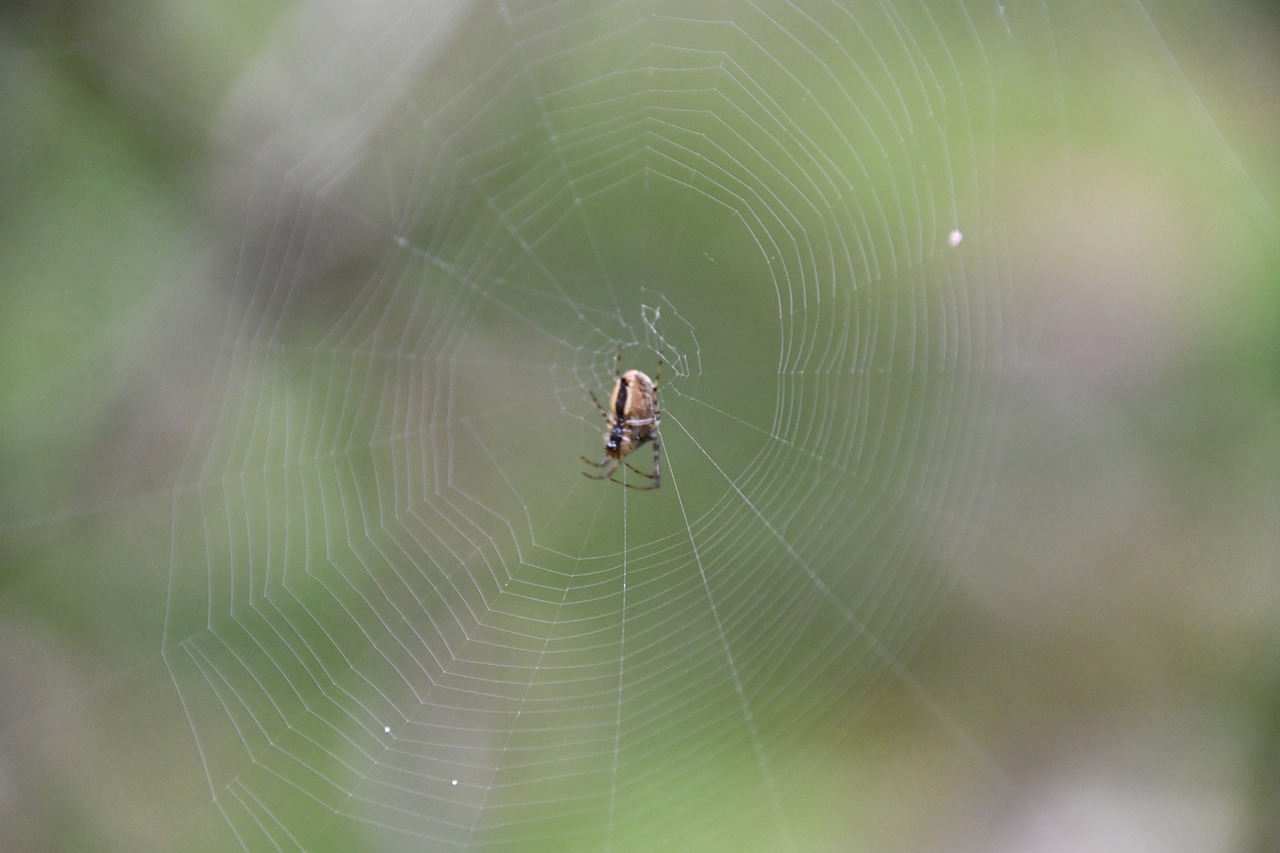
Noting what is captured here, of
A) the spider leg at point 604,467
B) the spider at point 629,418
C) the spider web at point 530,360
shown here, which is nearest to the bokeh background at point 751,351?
the spider web at point 530,360

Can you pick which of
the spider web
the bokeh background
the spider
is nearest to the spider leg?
the spider

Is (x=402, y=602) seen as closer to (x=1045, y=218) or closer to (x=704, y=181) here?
(x=704, y=181)

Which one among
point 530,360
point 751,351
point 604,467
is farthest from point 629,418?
point 751,351

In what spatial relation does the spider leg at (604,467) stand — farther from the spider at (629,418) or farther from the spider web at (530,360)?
the spider web at (530,360)

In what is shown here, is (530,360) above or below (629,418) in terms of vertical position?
above

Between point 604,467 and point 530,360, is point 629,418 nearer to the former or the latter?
point 604,467

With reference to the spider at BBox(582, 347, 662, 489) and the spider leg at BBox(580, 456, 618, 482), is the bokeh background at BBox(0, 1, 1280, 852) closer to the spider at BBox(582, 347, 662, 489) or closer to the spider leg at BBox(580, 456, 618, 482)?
the spider at BBox(582, 347, 662, 489)

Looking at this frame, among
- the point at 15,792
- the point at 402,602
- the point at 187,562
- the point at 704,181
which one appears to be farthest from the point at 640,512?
the point at 15,792
